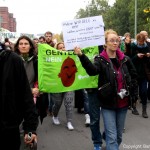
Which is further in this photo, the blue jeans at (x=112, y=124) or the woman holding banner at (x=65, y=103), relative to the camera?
the woman holding banner at (x=65, y=103)

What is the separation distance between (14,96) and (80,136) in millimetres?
3503

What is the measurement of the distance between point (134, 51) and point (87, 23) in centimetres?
315

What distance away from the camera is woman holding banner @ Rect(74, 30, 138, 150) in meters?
4.27

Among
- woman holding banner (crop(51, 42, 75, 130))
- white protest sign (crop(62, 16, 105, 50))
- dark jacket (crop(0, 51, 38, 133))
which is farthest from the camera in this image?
woman holding banner (crop(51, 42, 75, 130))

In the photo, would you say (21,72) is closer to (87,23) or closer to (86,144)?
(87,23)

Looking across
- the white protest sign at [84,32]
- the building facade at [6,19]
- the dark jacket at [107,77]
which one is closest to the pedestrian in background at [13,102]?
the dark jacket at [107,77]

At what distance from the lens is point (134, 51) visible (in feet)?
26.1

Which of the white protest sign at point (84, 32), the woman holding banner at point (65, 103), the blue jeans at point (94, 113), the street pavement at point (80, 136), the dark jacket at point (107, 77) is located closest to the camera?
the dark jacket at point (107, 77)

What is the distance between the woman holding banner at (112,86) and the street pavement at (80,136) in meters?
1.34

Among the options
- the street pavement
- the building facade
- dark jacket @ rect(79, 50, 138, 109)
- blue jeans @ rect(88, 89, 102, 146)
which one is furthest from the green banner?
the building facade

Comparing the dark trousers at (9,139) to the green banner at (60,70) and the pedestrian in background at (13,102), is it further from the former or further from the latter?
the green banner at (60,70)

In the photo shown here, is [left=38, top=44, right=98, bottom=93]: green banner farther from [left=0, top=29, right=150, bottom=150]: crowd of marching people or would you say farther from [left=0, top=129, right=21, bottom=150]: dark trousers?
[left=0, top=129, right=21, bottom=150]: dark trousers

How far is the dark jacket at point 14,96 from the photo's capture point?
2898 mm

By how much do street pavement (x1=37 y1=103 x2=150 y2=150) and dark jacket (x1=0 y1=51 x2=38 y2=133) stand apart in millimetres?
2792
